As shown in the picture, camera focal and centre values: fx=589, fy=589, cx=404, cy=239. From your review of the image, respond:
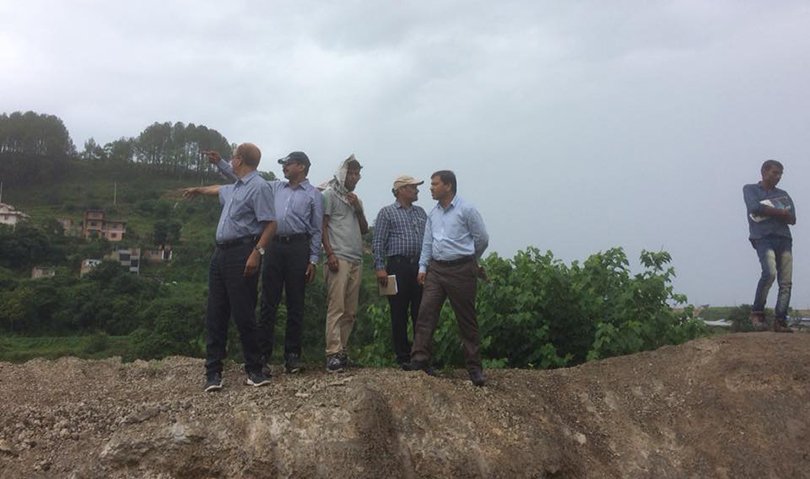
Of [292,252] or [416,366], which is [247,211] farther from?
[416,366]

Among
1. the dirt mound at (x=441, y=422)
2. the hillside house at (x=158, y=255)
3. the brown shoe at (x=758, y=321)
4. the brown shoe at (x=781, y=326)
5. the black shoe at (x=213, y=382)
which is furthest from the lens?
the hillside house at (x=158, y=255)

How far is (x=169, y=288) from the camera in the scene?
4734 cm

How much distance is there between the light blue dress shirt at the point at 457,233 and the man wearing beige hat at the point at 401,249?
34cm

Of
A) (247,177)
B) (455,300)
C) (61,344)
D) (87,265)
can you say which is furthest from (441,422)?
(87,265)

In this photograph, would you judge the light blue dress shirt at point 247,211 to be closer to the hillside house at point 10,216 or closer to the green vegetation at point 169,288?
the green vegetation at point 169,288

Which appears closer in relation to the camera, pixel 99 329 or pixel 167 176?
pixel 99 329

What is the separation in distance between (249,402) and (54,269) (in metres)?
57.9

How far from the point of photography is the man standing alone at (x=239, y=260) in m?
4.80

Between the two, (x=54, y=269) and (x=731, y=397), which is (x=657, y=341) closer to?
(x=731, y=397)

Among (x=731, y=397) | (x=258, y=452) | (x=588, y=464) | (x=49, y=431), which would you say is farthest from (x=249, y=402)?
(x=731, y=397)

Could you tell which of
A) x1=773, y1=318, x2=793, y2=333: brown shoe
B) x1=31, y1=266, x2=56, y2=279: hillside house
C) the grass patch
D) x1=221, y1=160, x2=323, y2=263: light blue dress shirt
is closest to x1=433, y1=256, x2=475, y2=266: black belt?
x1=221, y1=160, x2=323, y2=263: light blue dress shirt

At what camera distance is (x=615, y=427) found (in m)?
5.16

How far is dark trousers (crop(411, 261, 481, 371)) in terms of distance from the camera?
16.8ft

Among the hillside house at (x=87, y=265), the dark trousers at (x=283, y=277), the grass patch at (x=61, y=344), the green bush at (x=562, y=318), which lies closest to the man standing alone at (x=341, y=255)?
the dark trousers at (x=283, y=277)
